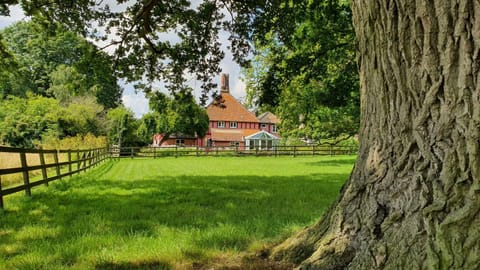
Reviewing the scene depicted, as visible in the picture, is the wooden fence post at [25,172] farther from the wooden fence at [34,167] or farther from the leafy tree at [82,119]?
the leafy tree at [82,119]

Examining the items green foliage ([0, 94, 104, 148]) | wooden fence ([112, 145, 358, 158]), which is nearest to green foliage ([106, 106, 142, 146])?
green foliage ([0, 94, 104, 148])

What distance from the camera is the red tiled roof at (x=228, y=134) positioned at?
5656 cm

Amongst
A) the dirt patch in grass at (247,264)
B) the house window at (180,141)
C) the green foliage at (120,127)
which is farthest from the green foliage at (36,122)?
the dirt patch in grass at (247,264)

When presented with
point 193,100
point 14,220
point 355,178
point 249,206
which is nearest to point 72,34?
point 193,100

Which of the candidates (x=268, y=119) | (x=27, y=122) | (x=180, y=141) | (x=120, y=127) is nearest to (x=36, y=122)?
(x=27, y=122)

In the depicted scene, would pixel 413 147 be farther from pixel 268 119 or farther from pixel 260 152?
pixel 268 119

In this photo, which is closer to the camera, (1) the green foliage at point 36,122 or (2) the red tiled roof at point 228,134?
(1) the green foliage at point 36,122

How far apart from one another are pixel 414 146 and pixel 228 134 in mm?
55309

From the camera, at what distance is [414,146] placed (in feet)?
7.31

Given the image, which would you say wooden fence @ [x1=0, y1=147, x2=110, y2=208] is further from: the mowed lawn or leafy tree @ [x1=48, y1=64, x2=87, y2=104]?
leafy tree @ [x1=48, y1=64, x2=87, y2=104]

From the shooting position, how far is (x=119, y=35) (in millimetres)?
10094

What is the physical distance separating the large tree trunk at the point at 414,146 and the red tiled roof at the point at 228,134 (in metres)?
53.7

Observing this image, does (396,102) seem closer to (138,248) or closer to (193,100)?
(138,248)

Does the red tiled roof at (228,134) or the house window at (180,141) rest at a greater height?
the red tiled roof at (228,134)
